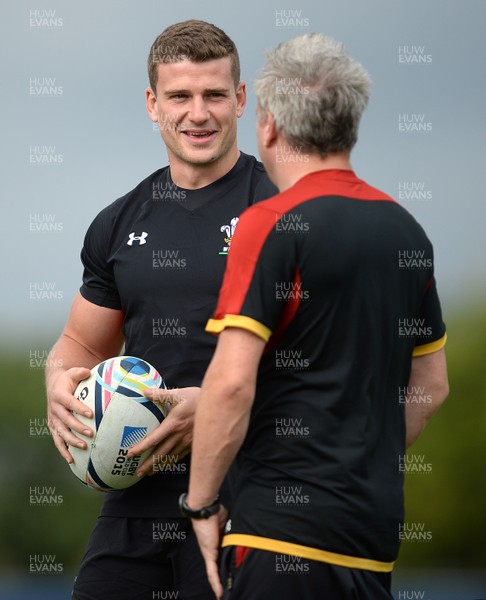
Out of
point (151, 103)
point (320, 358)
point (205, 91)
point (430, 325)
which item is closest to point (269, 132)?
point (320, 358)

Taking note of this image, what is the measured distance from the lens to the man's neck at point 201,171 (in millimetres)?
4395

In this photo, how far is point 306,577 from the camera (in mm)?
2934

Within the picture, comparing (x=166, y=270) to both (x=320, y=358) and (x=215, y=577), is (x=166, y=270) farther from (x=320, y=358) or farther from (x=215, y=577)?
(x=215, y=577)

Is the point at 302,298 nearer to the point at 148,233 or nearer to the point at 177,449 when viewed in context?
the point at 177,449

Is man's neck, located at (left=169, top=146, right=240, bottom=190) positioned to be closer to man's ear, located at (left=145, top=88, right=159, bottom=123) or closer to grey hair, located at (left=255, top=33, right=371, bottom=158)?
man's ear, located at (left=145, top=88, right=159, bottom=123)

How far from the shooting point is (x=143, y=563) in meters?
4.19

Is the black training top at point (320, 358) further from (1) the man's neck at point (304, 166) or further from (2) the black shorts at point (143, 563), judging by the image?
(2) the black shorts at point (143, 563)

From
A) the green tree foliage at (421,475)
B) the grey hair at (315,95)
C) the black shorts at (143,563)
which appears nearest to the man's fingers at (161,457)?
the black shorts at (143,563)

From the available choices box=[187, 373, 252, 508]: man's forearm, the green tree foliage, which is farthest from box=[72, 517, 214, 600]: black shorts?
the green tree foliage

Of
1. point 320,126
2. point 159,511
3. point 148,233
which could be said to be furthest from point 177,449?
point 320,126

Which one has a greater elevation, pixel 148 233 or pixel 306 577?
pixel 148 233

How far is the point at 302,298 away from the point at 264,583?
84 cm

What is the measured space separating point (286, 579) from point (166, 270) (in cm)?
165

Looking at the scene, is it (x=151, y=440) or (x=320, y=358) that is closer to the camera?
(x=320, y=358)
